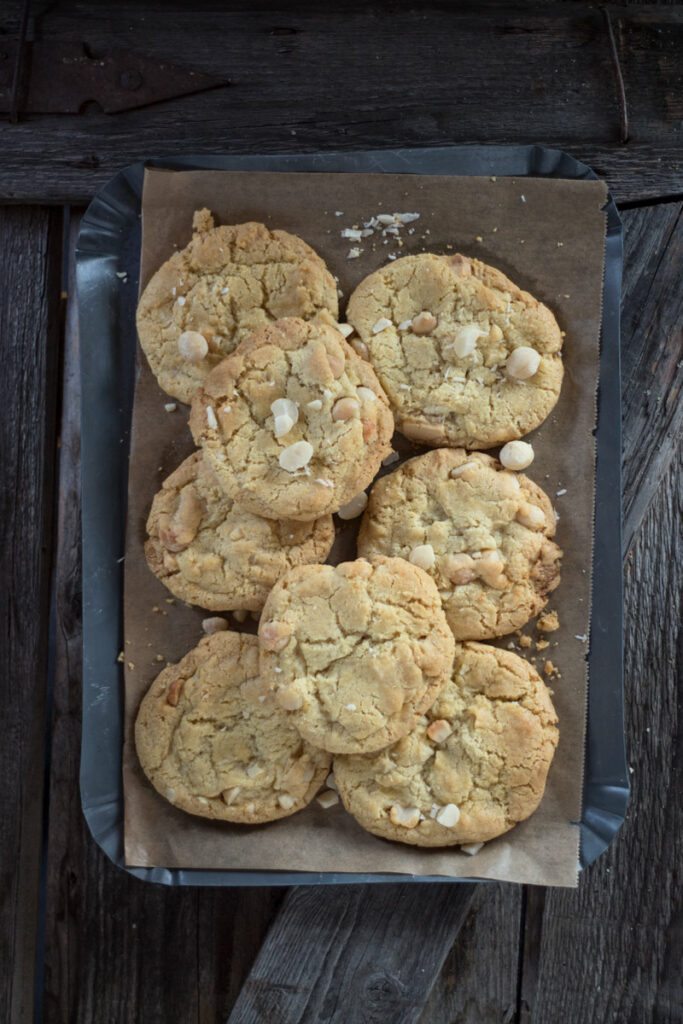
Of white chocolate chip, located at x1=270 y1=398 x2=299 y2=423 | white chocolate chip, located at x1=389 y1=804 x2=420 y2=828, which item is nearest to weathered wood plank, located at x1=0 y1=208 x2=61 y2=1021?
white chocolate chip, located at x1=270 y1=398 x2=299 y2=423

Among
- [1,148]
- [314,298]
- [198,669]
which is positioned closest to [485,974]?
[198,669]

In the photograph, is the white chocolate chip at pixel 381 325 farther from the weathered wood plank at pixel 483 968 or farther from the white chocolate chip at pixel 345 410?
the weathered wood plank at pixel 483 968

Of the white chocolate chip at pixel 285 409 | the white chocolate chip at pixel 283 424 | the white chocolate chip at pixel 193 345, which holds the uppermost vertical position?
the white chocolate chip at pixel 193 345

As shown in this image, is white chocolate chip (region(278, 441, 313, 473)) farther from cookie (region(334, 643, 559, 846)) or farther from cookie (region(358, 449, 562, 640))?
cookie (region(334, 643, 559, 846))

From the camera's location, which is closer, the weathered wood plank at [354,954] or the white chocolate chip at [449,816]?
the white chocolate chip at [449,816]

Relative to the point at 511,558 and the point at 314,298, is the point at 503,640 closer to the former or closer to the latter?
the point at 511,558

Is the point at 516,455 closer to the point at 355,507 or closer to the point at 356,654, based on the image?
the point at 355,507

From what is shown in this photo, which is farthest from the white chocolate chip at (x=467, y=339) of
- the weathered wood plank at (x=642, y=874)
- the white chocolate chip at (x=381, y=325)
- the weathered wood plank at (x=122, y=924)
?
the weathered wood plank at (x=122, y=924)
